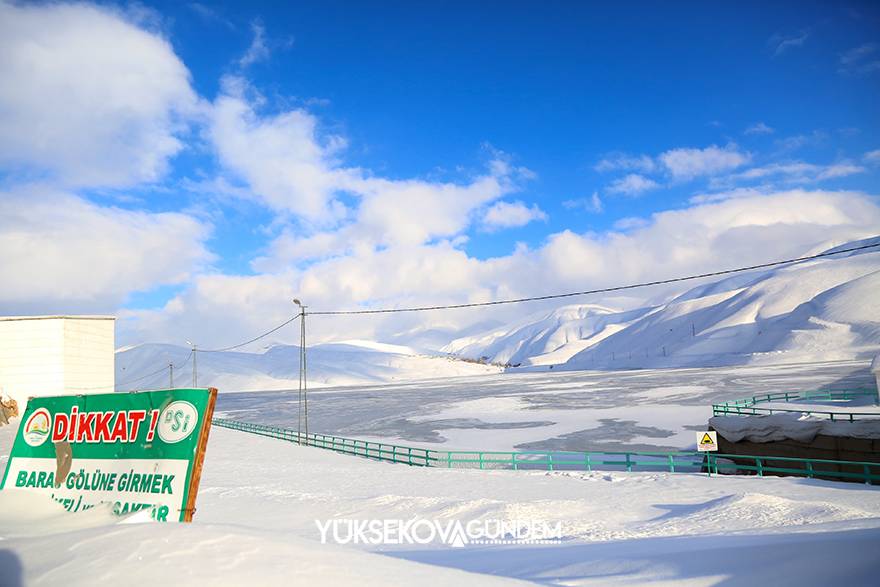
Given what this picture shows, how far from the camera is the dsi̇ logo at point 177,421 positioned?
714 centimetres

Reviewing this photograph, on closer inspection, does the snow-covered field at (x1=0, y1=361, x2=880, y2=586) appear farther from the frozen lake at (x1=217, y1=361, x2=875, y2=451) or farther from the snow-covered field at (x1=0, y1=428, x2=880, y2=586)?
the frozen lake at (x1=217, y1=361, x2=875, y2=451)

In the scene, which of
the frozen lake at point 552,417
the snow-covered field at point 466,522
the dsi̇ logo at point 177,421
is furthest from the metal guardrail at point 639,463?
the dsi̇ logo at point 177,421

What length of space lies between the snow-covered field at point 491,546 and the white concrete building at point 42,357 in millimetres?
21276

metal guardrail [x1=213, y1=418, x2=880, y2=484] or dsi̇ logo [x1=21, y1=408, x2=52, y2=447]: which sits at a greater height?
dsi̇ logo [x1=21, y1=408, x2=52, y2=447]

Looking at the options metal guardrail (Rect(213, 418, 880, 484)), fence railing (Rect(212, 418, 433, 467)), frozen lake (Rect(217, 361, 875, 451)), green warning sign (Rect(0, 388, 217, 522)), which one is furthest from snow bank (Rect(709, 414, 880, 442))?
green warning sign (Rect(0, 388, 217, 522))

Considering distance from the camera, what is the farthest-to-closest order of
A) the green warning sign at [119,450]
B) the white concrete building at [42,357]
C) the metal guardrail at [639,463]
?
the white concrete building at [42,357], the metal guardrail at [639,463], the green warning sign at [119,450]

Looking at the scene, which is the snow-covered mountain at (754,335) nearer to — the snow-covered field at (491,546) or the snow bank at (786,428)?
the snow bank at (786,428)

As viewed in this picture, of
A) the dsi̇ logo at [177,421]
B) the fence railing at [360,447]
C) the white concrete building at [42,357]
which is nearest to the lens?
the dsi̇ logo at [177,421]

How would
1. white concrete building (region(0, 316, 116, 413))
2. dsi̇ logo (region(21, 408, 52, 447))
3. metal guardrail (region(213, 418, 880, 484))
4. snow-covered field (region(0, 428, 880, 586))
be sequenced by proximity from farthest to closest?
1. white concrete building (region(0, 316, 116, 413))
2. metal guardrail (region(213, 418, 880, 484))
3. dsi̇ logo (region(21, 408, 52, 447))
4. snow-covered field (region(0, 428, 880, 586))

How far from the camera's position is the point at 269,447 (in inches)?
1340

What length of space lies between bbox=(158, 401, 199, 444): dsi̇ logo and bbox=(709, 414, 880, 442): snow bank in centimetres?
2396

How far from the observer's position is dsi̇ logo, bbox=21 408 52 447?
336 inches

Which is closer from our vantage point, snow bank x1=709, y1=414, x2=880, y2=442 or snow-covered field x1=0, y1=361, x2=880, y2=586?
snow-covered field x1=0, y1=361, x2=880, y2=586

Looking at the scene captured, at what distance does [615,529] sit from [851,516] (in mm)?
5145
